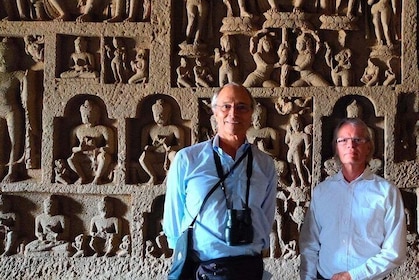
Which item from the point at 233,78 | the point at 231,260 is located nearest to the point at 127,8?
the point at 233,78

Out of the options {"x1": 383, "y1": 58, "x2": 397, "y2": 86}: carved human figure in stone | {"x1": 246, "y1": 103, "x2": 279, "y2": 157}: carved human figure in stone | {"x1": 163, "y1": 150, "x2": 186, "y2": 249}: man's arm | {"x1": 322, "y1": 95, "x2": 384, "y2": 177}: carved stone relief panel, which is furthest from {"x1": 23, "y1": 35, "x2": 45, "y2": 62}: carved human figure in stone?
{"x1": 383, "y1": 58, "x2": 397, "y2": 86}: carved human figure in stone

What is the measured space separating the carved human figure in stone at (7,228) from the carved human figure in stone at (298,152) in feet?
9.85

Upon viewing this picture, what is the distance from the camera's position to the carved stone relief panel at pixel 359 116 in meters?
4.52

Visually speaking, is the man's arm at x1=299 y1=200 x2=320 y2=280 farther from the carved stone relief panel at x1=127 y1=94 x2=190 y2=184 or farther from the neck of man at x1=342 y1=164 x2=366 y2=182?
the carved stone relief panel at x1=127 y1=94 x2=190 y2=184

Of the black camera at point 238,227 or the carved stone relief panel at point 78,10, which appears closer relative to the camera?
the black camera at point 238,227

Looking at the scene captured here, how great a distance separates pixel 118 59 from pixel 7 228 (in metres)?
2.16

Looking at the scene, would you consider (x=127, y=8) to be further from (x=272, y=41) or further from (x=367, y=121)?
(x=367, y=121)

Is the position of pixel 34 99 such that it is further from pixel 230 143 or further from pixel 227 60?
pixel 230 143

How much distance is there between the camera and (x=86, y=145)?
15.4 feet

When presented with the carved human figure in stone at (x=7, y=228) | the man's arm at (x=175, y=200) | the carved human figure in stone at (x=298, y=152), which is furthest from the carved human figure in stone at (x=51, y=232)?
the carved human figure in stone at (x=298, y=152)

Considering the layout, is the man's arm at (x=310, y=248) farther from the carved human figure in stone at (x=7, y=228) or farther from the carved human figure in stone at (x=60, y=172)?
the carved human figure in stone at (x=7, y=228)

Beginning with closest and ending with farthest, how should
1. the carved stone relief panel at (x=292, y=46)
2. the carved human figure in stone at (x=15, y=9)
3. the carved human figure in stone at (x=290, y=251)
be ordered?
the carved human figure in stone at (x=290, y=251) < the carved stone relief panel at (x=292, y=46) < the carved human figure in stone at (x=15, y=9)

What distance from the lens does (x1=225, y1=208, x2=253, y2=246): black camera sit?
7.79ft

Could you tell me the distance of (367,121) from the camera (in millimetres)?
4641
